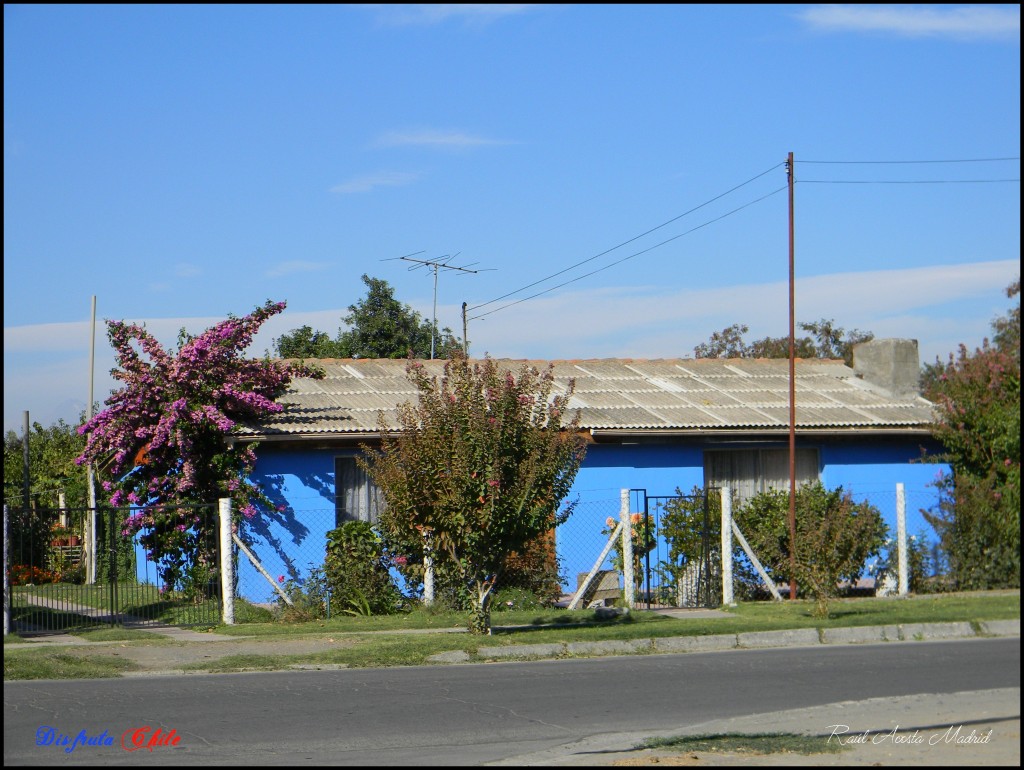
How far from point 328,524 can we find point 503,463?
4974 mm

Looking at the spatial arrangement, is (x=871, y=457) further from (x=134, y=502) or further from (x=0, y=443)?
(x=0, y=443)

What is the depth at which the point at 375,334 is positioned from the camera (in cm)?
3712

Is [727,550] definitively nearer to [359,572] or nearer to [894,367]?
[359,572]

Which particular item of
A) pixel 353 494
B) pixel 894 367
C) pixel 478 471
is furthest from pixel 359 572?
pixel 894 367

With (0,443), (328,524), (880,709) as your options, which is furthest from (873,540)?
(0,443)

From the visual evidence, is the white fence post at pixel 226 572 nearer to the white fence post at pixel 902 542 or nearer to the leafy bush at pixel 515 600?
the leafy bush at pixel 515 600

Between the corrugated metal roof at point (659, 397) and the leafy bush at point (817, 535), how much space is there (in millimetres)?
1709

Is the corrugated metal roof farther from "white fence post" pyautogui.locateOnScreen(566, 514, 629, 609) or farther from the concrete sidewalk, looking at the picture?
the concrete sidewalk

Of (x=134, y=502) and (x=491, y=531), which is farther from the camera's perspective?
(x=134, y=502)

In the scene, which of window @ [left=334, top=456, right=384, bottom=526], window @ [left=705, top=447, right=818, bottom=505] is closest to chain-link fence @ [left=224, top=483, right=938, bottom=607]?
window @ [left=334, top=456, right=384, bottom=526]

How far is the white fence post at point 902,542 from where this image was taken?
719 inches

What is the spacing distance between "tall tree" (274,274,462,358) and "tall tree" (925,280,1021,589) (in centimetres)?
2019

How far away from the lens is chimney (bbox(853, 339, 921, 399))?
2416 centimetres

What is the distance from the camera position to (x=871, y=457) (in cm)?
2128
